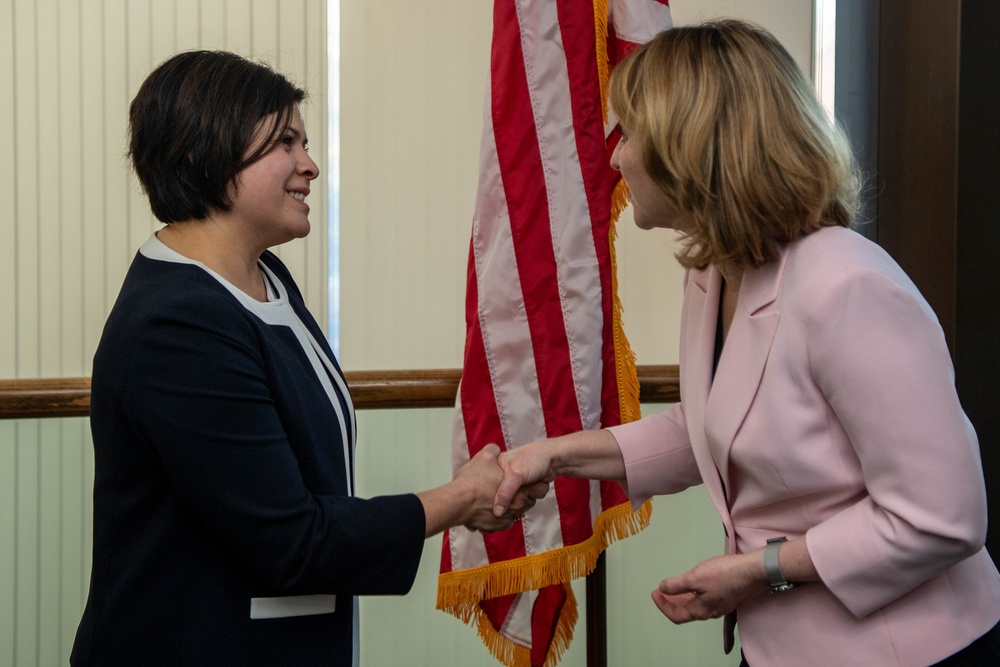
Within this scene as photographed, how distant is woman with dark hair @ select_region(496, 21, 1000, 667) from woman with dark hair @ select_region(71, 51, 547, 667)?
0.52m

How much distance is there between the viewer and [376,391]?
2434 millimetres

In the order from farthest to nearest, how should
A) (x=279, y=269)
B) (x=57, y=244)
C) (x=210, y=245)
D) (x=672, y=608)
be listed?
(x=57, y=244)
(x=279, y=269)
(x=210, y=245)
(x=672, y=608)

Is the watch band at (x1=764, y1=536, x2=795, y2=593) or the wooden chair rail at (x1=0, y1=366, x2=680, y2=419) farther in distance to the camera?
the wooden chair rail at (x1=0, y1=366, x2=680, y2=419)

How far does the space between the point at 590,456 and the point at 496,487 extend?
188 mm

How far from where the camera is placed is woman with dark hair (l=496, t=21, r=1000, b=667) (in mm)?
1097

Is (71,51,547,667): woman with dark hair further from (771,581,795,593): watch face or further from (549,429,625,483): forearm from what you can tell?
(771,581,795,593): watch face

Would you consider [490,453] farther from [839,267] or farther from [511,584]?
[839,267]

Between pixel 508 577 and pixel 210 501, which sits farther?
pixel 508 577

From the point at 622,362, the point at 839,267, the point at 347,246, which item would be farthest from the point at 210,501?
the point at 347,246

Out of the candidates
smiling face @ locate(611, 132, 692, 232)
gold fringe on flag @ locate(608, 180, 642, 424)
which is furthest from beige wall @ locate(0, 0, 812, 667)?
smiling face @ locate(611, 132, 692, 232)

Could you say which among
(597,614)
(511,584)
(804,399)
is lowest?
(597,614)

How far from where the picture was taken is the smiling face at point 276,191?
4.86 ft

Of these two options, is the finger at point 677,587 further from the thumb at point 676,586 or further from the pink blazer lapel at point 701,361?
the pink blazer lapel at point 701,361

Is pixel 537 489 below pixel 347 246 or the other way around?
below
